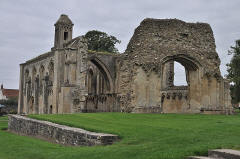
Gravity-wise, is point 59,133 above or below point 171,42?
below

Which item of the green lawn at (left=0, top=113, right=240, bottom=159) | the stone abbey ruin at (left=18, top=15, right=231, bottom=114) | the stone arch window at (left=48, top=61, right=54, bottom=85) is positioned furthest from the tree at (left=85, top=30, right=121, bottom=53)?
the green lawn at (left=0, top=113, right=240, bottom=159)

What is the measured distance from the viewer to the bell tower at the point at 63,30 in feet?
133

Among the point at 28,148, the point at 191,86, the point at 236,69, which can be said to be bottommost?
the point at 28,148

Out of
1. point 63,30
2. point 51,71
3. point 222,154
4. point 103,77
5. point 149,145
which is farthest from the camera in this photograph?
point 63,30

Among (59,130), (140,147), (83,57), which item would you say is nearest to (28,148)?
(59,130)

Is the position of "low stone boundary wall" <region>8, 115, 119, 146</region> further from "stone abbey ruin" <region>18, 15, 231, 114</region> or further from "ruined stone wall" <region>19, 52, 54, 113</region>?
"ruined stone wall" <region>19, 52, 54, 113</region>

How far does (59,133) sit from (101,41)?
141ft

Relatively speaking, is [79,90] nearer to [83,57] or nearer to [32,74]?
[83,57]

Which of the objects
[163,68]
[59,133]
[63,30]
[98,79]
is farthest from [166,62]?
[63,30]

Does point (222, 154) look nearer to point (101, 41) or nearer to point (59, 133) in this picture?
point (59, 133)

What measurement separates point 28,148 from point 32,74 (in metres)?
35.4

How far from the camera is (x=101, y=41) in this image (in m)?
55.8

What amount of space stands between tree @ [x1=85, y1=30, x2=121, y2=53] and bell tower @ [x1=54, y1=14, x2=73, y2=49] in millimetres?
13546

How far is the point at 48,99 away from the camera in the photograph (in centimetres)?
3934
